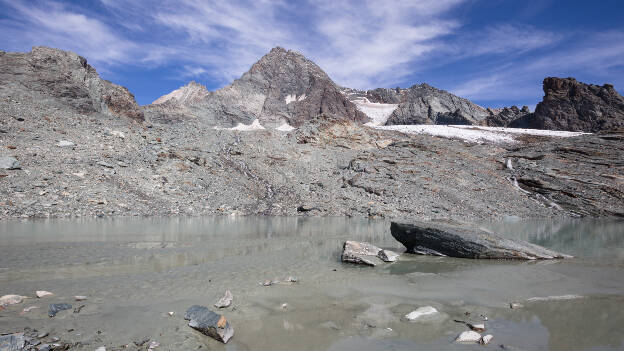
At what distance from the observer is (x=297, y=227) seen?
1848 cm

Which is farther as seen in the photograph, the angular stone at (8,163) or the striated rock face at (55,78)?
the striated rock face at (55,78)

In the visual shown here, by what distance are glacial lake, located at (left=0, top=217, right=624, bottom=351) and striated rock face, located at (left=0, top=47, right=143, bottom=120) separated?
2770cm

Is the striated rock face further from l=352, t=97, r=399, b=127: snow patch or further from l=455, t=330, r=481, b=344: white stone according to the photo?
l=352, t=97, r=399, b=127: snow patch

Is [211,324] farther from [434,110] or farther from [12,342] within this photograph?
[434,110]

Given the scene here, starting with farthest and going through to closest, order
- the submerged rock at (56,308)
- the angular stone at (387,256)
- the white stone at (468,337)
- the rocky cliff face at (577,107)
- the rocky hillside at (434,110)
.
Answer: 1. the rocky hillside at (434,110)
2. the rocky cliff face at (577,107)
3. the angular stone at (387,256)
4. the submerged rock at (56,308)
5. the white stone at (468,337)

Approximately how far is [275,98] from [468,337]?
159m

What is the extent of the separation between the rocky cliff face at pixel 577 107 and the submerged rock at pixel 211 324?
112m

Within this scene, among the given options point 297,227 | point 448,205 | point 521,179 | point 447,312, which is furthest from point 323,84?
point 447,312

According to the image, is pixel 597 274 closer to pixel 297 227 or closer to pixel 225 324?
pixel 225 324

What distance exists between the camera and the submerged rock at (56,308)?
16.9ft

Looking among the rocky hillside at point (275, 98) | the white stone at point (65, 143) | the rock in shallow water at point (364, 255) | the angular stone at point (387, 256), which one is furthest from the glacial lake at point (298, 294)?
the rocky hillside at point (275, 98)

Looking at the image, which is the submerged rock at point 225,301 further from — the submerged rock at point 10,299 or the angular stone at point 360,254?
the angular stone at point 360,254

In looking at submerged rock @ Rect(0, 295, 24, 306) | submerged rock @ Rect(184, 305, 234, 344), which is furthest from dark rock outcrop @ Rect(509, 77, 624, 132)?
submerged rock @ Rect(0, 295, 24, 306)

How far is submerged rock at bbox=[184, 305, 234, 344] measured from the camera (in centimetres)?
460
